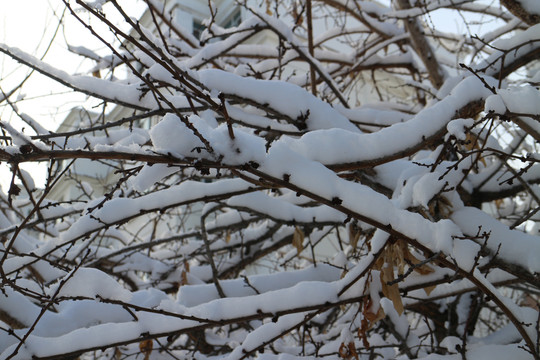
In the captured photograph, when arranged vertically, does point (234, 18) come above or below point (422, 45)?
above

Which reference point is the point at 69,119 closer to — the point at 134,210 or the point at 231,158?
the point at 134,210

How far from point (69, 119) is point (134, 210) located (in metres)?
11.8

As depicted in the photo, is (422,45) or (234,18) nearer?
(422,45)

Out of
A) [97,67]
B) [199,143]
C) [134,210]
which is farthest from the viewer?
[97,67]

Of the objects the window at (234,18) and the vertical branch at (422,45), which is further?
the window at (234,18)

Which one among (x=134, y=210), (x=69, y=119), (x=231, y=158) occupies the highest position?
(x=69, y=119)

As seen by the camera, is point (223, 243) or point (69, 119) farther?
point (69, 119)

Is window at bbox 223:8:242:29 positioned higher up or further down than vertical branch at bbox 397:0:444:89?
higher up

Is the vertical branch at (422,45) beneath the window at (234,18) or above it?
beneath

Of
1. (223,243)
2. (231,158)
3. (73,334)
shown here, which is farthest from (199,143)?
(223,243)

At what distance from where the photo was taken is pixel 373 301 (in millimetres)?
1938

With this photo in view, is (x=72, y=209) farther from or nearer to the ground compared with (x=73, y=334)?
farther from the ground

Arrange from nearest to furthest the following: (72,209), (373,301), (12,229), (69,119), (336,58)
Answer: (373,301) → (12,229) → (72,209) → (336,58) → (69,119)

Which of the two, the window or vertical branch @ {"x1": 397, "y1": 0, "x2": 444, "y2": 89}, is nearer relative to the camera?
vertical branch @ {"x1": 397, "y1": 0, "x2": 444, "y2": 89}
